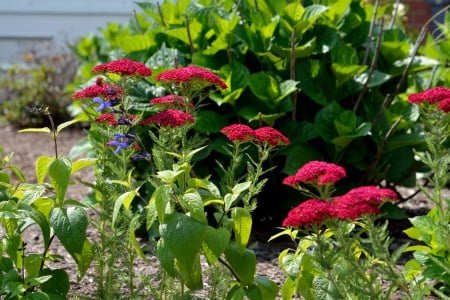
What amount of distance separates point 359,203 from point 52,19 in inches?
406

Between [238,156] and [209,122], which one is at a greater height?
[238,156]

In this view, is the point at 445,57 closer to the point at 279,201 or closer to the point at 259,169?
the point at 279,201

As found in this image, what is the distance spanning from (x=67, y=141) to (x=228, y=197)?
557cm

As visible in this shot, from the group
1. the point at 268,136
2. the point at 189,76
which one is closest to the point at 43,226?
the point at 189,76

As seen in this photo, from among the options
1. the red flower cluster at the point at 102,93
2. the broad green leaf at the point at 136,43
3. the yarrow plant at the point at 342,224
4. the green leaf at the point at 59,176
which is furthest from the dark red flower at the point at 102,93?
the broad green leaf at the point at 136,43

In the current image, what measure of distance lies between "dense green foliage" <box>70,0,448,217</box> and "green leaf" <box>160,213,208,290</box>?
61.4 inches

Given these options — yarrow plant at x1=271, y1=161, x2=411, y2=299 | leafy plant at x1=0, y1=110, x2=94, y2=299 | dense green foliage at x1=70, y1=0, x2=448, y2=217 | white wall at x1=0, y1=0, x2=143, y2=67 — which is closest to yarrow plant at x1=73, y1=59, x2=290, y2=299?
leafy plant at x1=0, y1=110, x2=94, y2=299

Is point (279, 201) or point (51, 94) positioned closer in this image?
point (279, 201)

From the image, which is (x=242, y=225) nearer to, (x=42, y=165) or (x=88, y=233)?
(x=42, y=165)

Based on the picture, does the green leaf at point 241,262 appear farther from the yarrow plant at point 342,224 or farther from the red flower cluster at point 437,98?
the red flower cluster at point 437,98

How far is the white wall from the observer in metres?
11.6

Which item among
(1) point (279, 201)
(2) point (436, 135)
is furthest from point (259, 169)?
(1) point (279, 201)

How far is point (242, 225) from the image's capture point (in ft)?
8.23

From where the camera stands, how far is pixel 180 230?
2.33m
